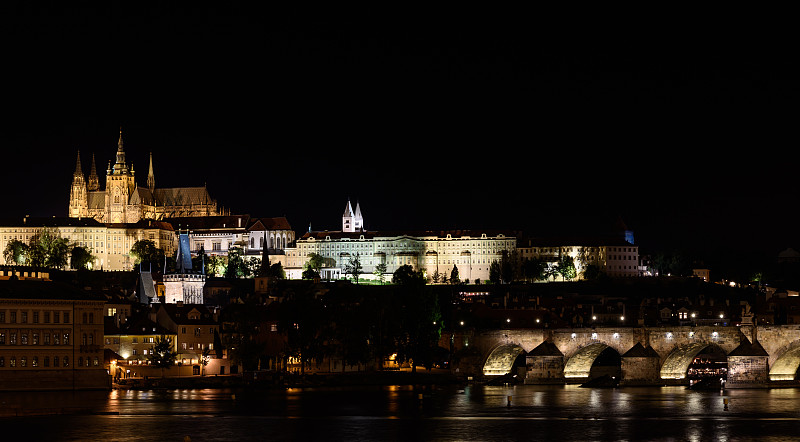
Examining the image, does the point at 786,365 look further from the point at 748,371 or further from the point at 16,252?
the point at 16,252

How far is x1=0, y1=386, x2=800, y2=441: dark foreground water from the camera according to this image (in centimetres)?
4772

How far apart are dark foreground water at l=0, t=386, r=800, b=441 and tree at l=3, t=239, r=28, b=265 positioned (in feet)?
367

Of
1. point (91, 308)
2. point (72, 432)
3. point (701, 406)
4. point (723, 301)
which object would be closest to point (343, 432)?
point (72, 432)

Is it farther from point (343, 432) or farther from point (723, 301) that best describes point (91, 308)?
point (723, 301)

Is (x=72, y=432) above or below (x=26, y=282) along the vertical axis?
below

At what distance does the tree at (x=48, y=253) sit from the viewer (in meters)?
167

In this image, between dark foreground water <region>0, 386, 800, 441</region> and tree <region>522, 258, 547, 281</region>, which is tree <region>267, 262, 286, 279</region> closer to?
tree <region>522, 258, 547, 281</region>

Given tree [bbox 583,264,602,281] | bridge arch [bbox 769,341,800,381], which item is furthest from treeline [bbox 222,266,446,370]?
tree [bbox 583,264,602,281]

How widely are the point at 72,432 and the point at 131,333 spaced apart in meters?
29.7

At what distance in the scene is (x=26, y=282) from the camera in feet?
217

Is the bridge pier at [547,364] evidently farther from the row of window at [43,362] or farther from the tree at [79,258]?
the tree at [79,258]

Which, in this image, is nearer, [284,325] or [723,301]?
[284,325]

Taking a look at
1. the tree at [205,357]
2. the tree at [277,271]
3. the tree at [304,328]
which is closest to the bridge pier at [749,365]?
the tree at [304,328]

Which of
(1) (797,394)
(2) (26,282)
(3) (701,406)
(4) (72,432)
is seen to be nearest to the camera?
(4) (72,432)
